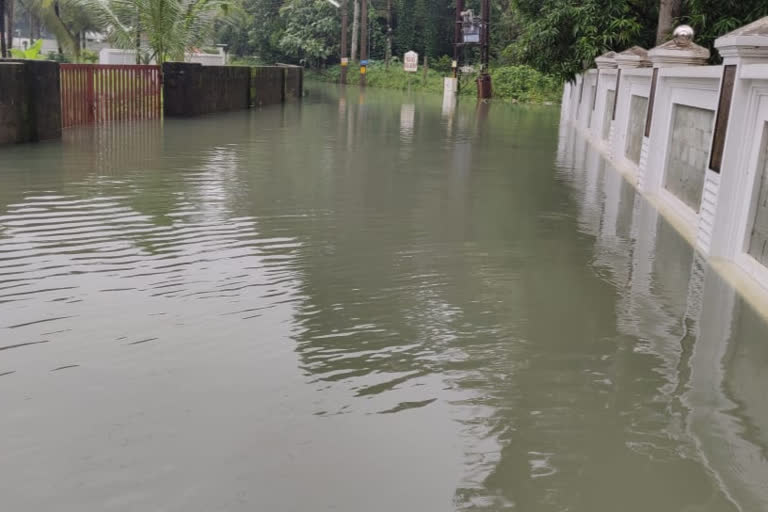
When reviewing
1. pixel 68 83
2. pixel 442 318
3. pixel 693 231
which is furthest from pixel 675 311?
pixel 68 83

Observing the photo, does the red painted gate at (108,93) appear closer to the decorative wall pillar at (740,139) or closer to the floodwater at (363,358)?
the floodwater at (363,358)

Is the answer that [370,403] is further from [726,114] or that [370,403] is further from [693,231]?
[693,231]

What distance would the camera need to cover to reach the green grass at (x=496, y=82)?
148ft

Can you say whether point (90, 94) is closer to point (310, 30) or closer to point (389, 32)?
point (389, 32)

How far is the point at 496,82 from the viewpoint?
156ft

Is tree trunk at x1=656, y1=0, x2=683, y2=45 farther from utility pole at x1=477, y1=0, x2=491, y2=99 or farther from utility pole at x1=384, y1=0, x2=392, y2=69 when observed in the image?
utility pole at x1=384, y1=0, x2=392, y2=69

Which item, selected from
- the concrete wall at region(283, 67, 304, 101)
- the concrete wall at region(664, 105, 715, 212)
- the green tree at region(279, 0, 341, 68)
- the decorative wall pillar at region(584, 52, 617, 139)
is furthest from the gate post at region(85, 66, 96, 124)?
the green tree at region(279, 0, 341, 68)

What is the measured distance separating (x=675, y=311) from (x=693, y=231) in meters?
3.77

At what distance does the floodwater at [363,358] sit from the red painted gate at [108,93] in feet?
27.7

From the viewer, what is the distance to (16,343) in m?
5.78

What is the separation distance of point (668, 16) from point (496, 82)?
26.8 meters

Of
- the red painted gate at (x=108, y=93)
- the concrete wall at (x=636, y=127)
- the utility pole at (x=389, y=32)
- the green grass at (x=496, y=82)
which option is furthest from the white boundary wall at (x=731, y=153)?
the utility pole at (x=389, y=32)

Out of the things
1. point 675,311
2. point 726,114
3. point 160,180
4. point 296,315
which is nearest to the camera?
point 296,315

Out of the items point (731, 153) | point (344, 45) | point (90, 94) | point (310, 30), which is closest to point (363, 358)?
point (731, 153)
